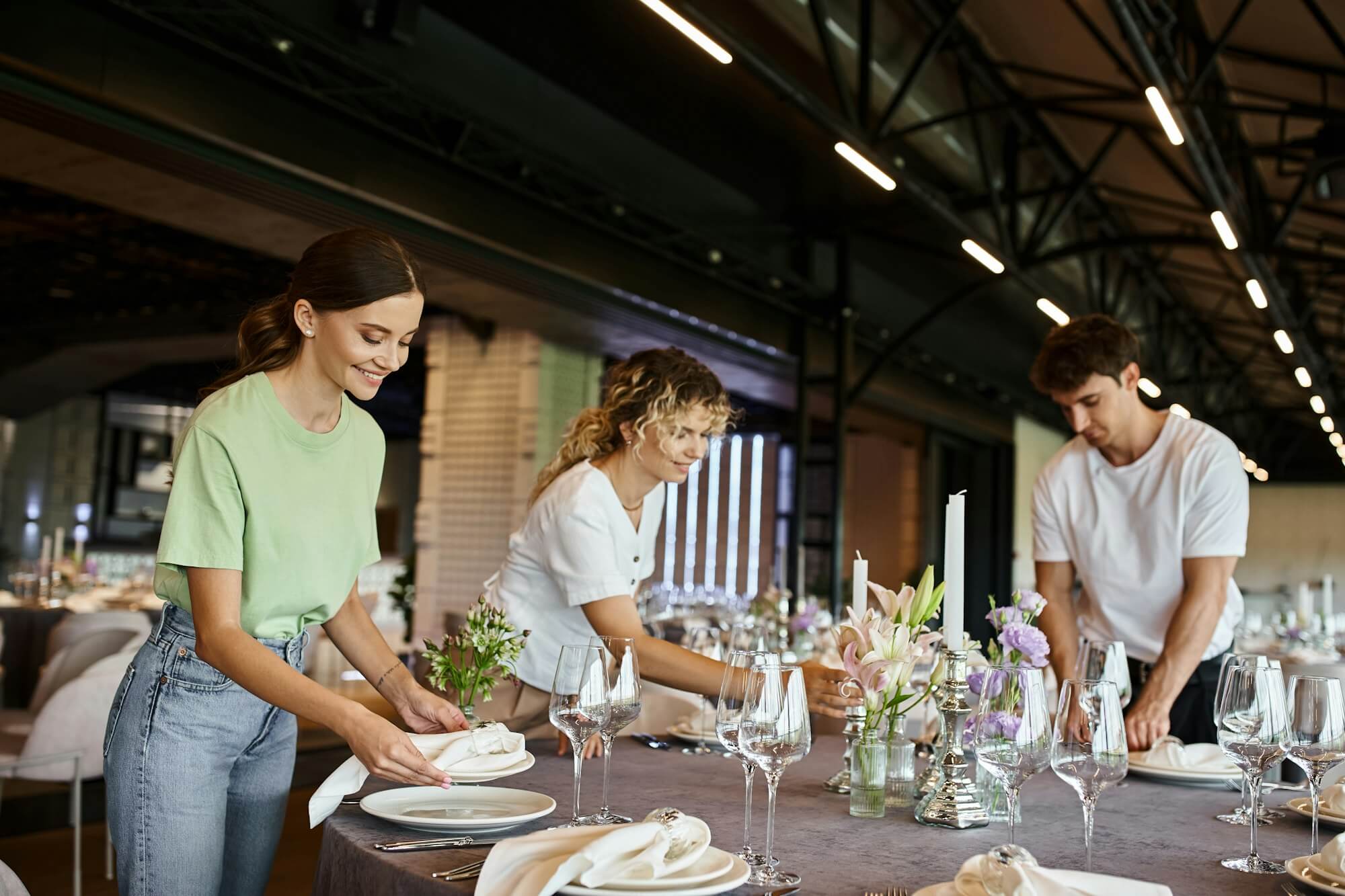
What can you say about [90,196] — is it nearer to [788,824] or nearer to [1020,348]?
[788,824]

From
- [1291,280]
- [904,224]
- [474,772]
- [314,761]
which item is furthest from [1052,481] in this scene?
[1291,280]

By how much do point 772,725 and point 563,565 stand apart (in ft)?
2.90

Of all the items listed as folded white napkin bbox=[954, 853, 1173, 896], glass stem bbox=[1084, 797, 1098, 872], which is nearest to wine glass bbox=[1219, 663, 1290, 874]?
glass stem bbox=[1084, 797, 1098, 872]

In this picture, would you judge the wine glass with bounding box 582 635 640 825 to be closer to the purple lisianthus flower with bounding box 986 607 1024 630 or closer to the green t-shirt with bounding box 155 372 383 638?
the green t-shirt with bounding box 155 372 383 638

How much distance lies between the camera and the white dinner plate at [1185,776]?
210 cm

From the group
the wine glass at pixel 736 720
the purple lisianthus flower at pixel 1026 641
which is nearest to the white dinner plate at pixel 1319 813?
the purple lisianthus flower at pixel 1026 641

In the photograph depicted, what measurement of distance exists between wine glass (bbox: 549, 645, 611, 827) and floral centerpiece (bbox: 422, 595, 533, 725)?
1.18 feet

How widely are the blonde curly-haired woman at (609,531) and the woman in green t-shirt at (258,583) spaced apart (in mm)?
431

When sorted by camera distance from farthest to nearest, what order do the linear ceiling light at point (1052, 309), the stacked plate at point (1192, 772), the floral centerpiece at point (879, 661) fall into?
the linear ceiling light at point (1052, 309)
the stacked plate at point (1192, 772)
the floral centerpiece at point (879, 661)

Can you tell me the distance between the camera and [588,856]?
124 centimetres

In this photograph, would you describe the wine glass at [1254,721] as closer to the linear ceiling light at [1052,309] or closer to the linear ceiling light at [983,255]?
the linear ceiling light at [983,255]

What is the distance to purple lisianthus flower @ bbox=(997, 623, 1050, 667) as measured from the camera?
1.84 metres

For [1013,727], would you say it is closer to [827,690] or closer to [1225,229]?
[827,690]

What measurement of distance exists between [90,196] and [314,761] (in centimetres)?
284
